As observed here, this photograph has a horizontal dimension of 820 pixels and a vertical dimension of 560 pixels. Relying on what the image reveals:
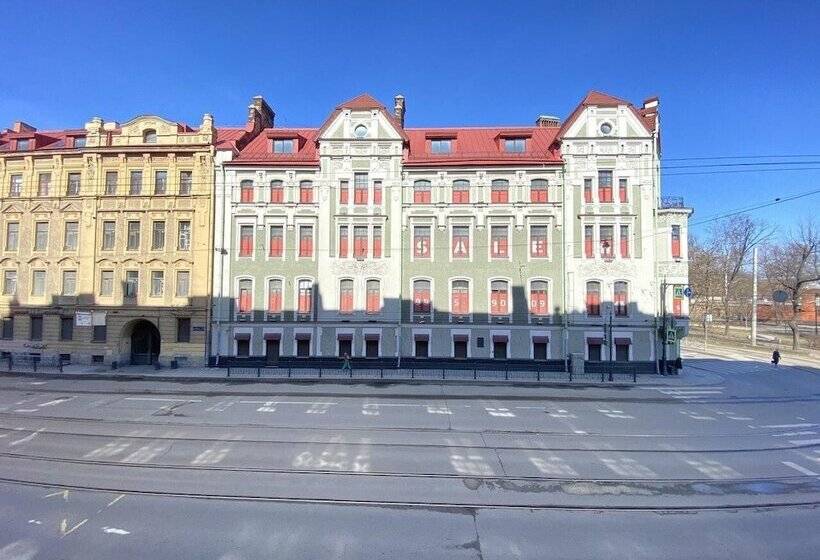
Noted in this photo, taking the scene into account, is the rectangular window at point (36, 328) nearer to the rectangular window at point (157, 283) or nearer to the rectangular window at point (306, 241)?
the rectangular window at point (157, 283)

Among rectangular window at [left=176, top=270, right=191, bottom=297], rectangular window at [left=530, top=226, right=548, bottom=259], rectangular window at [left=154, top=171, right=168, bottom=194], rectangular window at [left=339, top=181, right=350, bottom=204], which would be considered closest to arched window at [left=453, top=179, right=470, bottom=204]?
rectangular window at [left=530, top=226, right=548, bottom=259]

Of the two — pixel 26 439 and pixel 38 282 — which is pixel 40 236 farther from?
pixel 26 439

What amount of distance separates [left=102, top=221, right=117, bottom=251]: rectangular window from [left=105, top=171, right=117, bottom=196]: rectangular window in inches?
82.1

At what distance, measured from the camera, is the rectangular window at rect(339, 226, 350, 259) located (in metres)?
28.2

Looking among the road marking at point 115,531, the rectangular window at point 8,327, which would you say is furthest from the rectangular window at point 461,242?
the rectangular window at point 8,327

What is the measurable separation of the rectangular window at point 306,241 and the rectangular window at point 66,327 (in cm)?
1608

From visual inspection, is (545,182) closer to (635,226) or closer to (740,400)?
(635,226)

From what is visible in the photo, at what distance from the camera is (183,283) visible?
2870 cm

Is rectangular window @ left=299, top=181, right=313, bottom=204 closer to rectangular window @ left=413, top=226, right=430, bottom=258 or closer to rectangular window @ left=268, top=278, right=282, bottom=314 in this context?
rectangular window @ left=268, top=278, right=282, bottom=314

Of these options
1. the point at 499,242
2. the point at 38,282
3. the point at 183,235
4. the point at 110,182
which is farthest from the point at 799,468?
the point at 38,282

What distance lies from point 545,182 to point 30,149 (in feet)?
115

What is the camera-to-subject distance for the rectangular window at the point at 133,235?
29.2 meters

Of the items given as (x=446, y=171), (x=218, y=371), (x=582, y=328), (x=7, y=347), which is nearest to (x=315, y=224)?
(x=446, y=171)

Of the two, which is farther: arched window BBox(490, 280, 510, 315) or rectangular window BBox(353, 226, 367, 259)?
rectangular window BBox(353, 226, 367, 259)
